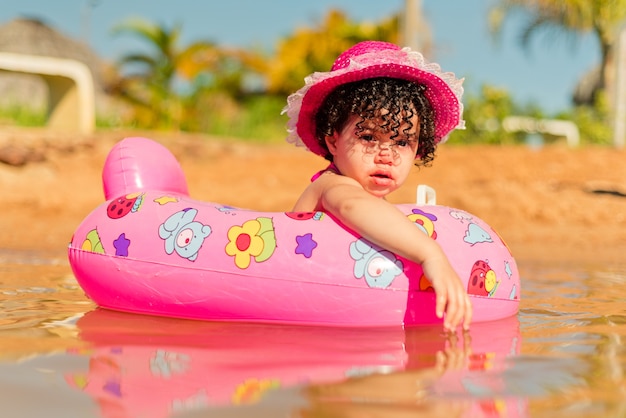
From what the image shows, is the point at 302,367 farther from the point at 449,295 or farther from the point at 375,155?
the point at 375,155

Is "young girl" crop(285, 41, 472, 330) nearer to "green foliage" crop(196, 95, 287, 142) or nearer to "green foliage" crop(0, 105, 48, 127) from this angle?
"green foliage" crop(0, 105, 48, 127)

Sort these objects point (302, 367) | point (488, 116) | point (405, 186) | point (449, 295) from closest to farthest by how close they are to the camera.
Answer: point (302, 367) < point (449, 295) < point (405, 186) < point (488, 116)

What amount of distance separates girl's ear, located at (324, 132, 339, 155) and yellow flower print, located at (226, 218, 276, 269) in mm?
479

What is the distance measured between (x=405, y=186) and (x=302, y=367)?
7929 millimetres

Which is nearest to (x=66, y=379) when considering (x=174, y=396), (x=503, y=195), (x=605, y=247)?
(x=174, y=396)

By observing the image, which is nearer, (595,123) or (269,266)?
(269,266)

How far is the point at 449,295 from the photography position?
9.08 feet

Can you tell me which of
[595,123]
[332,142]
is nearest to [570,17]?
[595,123]

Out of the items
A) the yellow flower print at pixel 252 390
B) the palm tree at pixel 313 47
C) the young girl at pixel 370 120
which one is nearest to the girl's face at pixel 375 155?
the young girl at pixel 370 120

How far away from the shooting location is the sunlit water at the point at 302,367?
1.92m

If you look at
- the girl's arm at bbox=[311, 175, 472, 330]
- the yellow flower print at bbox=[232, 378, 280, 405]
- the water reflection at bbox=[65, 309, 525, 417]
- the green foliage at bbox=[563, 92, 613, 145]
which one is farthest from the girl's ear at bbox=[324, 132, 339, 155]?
the green foliage at bbox=[563, 92, 613, 145]

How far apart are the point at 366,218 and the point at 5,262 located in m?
3.66

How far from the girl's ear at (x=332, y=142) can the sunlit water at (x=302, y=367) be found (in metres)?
0.83

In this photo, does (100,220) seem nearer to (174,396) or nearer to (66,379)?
(66,379)
